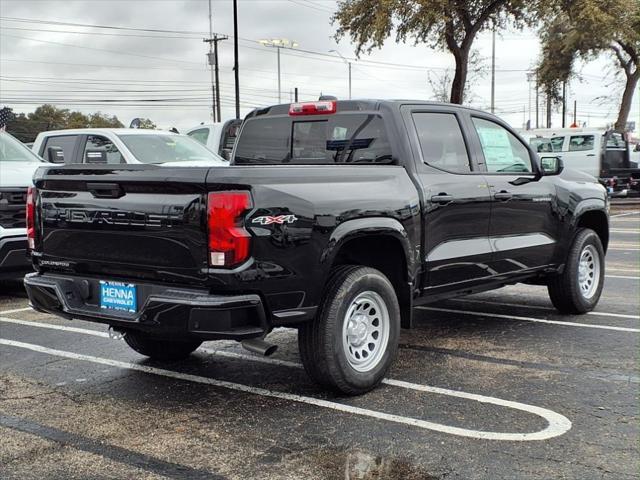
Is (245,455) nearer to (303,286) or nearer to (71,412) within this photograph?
(303,286)

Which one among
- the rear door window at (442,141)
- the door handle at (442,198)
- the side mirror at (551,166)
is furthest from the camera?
the side mirror at (551,166)

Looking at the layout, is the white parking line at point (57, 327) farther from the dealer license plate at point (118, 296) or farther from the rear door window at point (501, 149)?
the rear door window at point (501, 149)

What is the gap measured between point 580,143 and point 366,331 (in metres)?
21.8

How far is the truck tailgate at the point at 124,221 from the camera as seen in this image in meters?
4.04

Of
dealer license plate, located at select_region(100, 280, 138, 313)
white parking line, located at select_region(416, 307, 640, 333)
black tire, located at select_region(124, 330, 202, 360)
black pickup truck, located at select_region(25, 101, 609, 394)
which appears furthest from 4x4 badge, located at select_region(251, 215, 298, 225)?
white parking line, located at select_region(416, 307, 640, 333)

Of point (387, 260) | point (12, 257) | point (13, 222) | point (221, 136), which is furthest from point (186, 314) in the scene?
point (221, 136)

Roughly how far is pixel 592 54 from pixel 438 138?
33780mm

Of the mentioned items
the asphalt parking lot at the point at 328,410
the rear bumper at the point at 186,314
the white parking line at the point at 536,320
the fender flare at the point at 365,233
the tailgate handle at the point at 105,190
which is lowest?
the white parking line at the point at 536,320

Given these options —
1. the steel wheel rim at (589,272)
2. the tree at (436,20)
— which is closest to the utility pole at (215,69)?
the tree at (436,20)

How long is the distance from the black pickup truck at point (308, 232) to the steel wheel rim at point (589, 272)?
0.94 m

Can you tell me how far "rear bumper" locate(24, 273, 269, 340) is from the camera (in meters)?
3.95

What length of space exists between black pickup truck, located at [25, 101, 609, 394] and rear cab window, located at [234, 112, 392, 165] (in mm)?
11

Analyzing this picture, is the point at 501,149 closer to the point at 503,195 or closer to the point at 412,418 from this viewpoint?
the point at 503,195

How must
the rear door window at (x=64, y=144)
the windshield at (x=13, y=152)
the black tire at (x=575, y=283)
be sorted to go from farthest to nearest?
1. the rear door window at (x=64, y=144)
2. the windshield at (x=13, y=152)
3. the black tire at (x=575, y=283)
